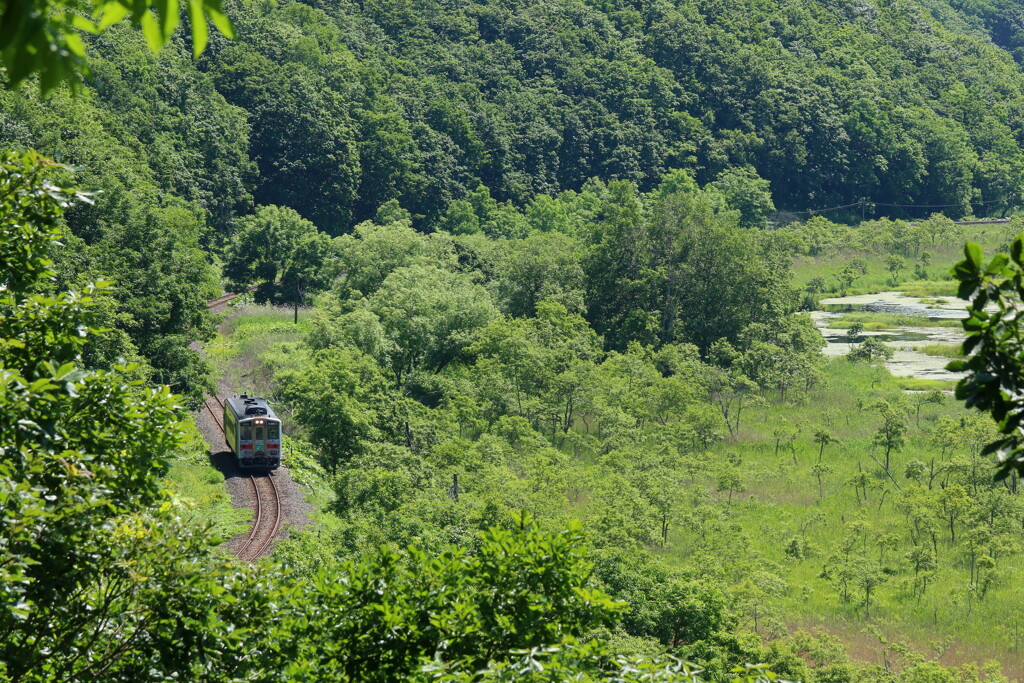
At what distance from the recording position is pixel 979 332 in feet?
16.8

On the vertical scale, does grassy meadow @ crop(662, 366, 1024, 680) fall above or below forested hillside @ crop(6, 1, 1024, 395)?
below

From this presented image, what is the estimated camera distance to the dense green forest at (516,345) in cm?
Answer: 852

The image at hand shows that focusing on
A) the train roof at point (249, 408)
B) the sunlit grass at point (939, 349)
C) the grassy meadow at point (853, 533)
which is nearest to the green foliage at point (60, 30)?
the grassy meadow at point (853, 533)

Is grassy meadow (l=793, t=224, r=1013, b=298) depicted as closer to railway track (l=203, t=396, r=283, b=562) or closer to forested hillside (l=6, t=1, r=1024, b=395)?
forested hillside (l=6, t=1, r=1024, b=395)

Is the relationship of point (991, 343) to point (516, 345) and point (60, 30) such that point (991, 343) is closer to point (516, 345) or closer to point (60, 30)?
point (60, 30)

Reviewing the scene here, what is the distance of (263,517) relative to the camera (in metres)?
25.9

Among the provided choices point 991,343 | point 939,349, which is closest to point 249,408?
point 991,343

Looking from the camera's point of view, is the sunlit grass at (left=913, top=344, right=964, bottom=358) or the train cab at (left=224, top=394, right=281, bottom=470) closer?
the train cab at (left=224, top=394, right=281, bottom=470)

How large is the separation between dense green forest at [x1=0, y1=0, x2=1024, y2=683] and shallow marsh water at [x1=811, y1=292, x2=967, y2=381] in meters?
1.30

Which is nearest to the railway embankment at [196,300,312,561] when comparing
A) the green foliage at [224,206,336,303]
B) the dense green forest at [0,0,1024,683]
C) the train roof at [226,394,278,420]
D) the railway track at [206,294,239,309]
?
the dense green forest at [0,0,1024,683]

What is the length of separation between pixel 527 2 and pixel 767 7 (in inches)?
830

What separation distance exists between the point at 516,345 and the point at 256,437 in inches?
447

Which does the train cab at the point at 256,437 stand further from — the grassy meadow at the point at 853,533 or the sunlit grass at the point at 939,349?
the sunlit grass at the point at 939,349

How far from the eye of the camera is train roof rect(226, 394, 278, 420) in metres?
28.9
